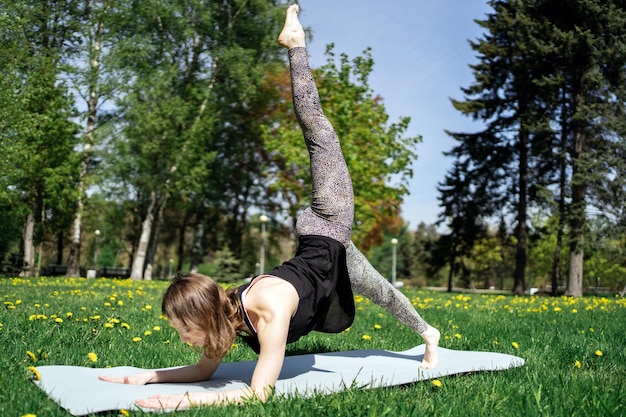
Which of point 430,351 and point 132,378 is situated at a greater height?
point 430,351

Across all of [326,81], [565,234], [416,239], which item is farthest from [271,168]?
[416,239]

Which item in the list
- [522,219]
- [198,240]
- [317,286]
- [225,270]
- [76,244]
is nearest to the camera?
[317,286]

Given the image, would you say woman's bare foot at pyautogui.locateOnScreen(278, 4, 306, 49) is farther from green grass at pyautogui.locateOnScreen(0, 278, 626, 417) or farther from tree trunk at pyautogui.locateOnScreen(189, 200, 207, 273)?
tree trunk at pyautogui.locateOnScreen(189, 200, 207, 273)

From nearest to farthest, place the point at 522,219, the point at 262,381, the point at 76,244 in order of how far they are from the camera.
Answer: the point at 262,381
the point at 76,244
the point at 522,219

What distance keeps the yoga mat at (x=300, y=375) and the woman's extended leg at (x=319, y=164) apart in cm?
89

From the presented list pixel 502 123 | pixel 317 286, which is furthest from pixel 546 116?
pixel 317 286

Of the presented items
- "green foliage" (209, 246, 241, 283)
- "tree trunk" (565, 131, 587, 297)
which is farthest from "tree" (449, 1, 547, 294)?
"green foliage" (209, 246, 241, 283)

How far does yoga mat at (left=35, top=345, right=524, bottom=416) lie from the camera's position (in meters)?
2.75

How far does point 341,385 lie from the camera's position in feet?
10.8

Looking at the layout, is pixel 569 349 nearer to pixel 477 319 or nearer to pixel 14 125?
pixel 477 319

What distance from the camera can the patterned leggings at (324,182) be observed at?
3.65 m

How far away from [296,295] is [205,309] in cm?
52

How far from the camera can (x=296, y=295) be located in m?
3.09

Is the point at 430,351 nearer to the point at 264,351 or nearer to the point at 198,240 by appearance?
the point at 264,351
